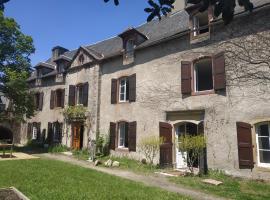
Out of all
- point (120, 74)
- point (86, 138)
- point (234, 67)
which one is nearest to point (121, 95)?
point (120, 74)

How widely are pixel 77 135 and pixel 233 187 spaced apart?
12440 mm

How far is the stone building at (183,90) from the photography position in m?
10.3

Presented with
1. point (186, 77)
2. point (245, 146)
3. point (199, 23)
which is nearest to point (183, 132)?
point (186, 77)


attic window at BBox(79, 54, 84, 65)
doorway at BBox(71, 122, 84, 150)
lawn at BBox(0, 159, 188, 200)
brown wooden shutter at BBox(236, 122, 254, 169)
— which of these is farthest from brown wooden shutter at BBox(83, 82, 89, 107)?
brown wooden shutter at BBox(236, 122, 254, 169)

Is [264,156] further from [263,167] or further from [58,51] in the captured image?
[58,51]

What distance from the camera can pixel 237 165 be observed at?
1057 centimetres

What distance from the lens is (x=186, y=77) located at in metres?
12.6

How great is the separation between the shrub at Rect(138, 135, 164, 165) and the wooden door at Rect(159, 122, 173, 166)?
0.27 m

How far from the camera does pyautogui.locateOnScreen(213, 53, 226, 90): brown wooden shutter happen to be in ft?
36.9

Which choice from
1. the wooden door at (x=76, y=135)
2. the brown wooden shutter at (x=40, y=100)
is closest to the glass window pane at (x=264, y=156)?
the wooden door at (x=76, y=135)

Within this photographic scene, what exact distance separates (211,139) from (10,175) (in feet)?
26.4

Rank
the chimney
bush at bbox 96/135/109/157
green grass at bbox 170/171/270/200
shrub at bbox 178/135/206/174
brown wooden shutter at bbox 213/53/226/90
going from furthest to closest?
the chimney < bush at bbox 96/135/109/157 < brown wooden shutter at bbox 213/53/226/90 < shrub at bbox 178/135/206/174 < green grass at bbox 170/171/270/200

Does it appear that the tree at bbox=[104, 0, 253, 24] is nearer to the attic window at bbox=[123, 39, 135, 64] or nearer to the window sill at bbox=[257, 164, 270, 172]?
the window sill at bbox=[257, 164, 270, 172]

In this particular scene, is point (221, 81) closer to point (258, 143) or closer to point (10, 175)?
point (258, 143)
